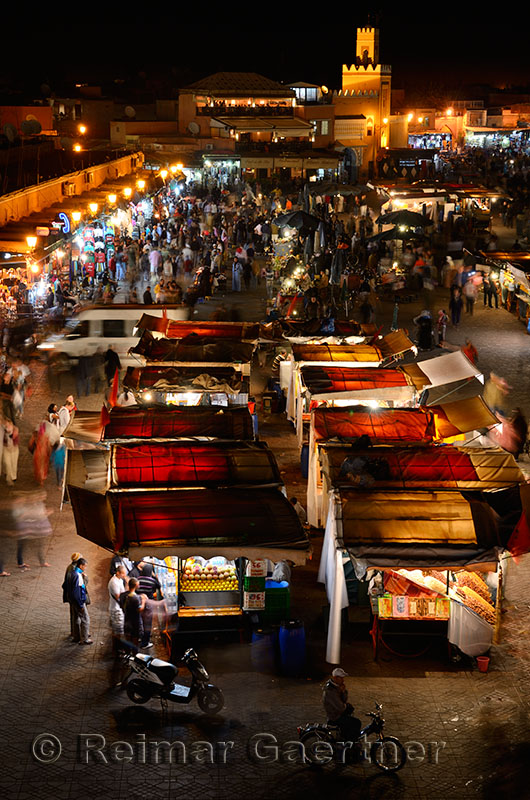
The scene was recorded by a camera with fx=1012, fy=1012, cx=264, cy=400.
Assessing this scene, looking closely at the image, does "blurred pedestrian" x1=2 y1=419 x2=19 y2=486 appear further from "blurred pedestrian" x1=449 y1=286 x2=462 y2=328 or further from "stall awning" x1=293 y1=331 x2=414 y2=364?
"blurred pedestrian" x1=449 y1=286 x2=462 y2=328

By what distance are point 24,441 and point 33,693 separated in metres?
7.52

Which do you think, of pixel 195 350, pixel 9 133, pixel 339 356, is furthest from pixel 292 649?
pixel 9 133

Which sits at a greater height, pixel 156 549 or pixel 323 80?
pixel 323 80

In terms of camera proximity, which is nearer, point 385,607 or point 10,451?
point 385,607

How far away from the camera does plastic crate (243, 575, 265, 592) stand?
32.2 ft

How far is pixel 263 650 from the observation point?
9.64 meters

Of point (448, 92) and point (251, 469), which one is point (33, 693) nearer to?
point (251, 469)

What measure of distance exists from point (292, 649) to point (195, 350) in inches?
291

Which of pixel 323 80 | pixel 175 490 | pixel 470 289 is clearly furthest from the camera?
pixel 323 80

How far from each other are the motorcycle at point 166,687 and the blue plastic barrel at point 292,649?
2.90ft

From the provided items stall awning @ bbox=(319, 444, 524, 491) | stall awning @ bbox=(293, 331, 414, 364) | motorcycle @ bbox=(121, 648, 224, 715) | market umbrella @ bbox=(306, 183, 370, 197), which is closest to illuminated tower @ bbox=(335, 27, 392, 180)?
market umbrella @ bbox=(306, 183, 370, 197)

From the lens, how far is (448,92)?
122 meters

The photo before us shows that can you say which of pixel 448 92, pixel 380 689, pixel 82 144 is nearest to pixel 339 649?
pixel 380 689

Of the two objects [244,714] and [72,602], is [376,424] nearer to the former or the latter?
[72,602]
